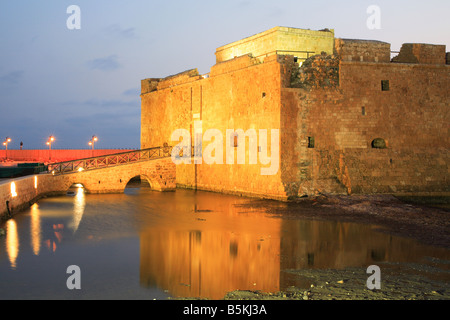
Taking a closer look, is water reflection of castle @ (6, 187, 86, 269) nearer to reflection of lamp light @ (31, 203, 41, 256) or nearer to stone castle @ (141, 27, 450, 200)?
reflection of lamp light @ (31, 203, 41, 256)

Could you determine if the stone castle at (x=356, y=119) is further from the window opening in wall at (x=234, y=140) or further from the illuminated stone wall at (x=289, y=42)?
the illuminated stone wall at (x=289, y=42)

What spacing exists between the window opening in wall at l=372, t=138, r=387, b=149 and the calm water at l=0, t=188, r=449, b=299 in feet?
20.3

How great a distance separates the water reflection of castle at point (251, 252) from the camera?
7426mm

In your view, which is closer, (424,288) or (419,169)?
(424,288)

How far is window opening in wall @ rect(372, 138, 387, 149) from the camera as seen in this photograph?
1825 centimetres

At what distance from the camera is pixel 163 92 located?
2852 centimetres

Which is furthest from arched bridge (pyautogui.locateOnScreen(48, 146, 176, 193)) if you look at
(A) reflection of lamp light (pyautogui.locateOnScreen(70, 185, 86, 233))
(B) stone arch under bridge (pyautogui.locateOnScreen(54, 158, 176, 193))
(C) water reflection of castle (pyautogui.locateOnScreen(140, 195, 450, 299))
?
(C) water reflection of castle (pyautogui.locateOnScreen(140, 195, 450, 299))

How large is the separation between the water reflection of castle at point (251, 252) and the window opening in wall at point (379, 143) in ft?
21.5

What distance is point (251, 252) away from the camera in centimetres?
954

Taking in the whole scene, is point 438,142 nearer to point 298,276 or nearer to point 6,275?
point 298,276

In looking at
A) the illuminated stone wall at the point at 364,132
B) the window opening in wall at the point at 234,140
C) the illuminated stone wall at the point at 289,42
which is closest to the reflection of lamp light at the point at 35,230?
the window opening in wall at the point at 234,140

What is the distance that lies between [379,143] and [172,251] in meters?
11.7
